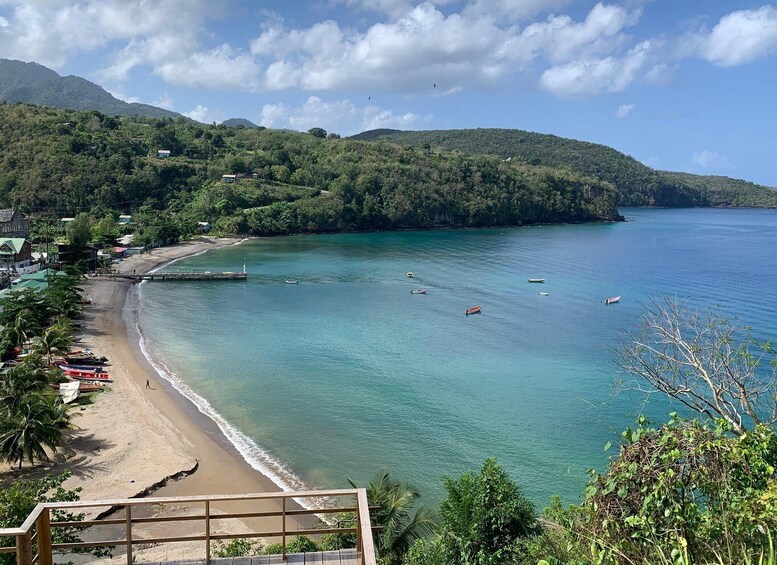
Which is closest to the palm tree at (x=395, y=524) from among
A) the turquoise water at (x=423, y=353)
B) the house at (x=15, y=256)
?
the turquoise water at (x=423, y=353)

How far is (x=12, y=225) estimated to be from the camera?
6956cm

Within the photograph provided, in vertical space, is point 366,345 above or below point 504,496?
below

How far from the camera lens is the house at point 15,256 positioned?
174ft

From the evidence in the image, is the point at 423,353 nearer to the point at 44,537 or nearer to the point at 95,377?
the point at 95,377

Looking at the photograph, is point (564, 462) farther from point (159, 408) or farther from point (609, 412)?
point (159, 408)

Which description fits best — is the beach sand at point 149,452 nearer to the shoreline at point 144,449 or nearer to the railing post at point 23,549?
the shoreline at point 144,449

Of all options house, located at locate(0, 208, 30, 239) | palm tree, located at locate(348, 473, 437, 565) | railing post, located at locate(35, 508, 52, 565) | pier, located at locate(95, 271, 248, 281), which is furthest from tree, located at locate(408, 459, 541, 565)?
house, located at locate(0, 208, 30, 239)

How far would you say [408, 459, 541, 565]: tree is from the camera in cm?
1107

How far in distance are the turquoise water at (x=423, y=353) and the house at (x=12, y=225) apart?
19.2 metres

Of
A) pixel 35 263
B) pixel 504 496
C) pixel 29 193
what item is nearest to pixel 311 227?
pixel 29 193

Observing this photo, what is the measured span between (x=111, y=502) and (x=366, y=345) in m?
32.2

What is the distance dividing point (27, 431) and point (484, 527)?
16641 millimetres

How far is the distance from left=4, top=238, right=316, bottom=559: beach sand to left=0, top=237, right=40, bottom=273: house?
27.0m

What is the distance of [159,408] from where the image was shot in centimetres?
2784
